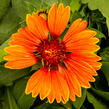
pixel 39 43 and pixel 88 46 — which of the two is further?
pixel 39 43

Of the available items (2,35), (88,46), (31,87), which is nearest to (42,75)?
(31,87)

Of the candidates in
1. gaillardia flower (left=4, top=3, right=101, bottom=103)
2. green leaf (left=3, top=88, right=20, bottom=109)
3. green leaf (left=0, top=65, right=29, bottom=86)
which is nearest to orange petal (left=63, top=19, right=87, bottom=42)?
gaillardia flower (left=4, top=3, right=101, bottom=103)

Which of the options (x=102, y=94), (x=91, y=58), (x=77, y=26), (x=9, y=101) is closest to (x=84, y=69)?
(x=91, y=58)

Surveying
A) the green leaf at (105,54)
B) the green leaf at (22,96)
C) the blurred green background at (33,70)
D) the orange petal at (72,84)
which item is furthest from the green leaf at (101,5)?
the green leaf at (22,96)

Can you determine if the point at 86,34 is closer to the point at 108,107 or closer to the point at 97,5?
the point at 97,5

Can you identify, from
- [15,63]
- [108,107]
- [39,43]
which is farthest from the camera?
[108,107]

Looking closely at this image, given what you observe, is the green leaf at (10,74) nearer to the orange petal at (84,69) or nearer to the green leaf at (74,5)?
the orange petal at (84,69)

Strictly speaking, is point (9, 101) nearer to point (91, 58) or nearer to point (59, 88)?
point (59, 88)
